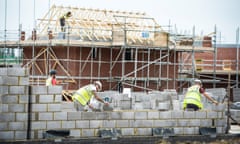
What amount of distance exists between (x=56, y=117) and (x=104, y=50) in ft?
64.2

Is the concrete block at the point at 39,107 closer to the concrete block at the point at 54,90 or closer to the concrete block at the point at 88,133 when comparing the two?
the concrete block at the point at 54,90

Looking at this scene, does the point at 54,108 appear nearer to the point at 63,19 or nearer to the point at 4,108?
the point at 4,108

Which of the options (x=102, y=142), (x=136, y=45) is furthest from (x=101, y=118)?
(x=136, y=45)

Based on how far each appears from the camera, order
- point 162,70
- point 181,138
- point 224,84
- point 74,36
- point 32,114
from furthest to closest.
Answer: point 224,84
point 162,70
point 74,36
point 181,138
point 32,114

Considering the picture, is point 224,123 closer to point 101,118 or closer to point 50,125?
point 101,118

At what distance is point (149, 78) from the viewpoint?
1316 inches

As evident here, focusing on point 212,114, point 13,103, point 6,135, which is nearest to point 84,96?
point 13,103

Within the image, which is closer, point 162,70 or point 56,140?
point 56,140

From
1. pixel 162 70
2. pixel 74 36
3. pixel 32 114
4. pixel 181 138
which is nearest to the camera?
pixel 32 114

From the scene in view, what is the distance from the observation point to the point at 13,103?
13703 mm

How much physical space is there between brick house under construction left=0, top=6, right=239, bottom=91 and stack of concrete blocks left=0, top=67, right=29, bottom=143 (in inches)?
698

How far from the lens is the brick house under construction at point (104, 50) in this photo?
106 ft

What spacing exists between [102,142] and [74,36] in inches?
728

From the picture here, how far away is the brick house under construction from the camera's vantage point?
106ft
